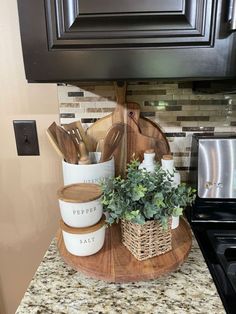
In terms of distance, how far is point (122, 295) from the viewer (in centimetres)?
56

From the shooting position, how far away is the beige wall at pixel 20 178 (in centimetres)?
83

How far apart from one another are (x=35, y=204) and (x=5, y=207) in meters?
0.12

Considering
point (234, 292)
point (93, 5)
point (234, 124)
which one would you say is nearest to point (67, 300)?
point (234, 292)

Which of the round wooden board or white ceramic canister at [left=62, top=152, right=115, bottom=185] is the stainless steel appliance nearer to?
the round wooden board

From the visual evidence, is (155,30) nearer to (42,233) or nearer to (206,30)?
(206,30)

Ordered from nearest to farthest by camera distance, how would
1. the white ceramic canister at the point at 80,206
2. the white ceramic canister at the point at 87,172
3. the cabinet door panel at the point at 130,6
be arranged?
the cabinet door panel at the point at 130,6, the white ceramic canister at the point at 80,206, the white ceramic canister at the point at 87,172

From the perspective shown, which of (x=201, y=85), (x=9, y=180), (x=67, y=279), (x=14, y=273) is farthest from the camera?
(x=14, y=273)

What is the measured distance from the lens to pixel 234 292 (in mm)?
559

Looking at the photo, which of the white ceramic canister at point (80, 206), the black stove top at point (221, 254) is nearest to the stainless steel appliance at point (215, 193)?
the black stove top at point (221, 254)

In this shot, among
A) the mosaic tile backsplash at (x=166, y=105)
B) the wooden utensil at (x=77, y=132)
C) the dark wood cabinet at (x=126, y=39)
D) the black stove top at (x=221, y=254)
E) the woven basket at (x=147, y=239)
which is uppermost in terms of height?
the dark wood cabinet at (x=126, y=39)

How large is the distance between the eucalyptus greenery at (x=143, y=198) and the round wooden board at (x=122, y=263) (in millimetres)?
104

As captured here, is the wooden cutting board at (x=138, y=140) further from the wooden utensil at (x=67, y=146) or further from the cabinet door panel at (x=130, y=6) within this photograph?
the cabinet door panel at (x=130, y=6)

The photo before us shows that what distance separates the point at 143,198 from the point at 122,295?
0.21 meters

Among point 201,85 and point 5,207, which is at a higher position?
point 201,85
